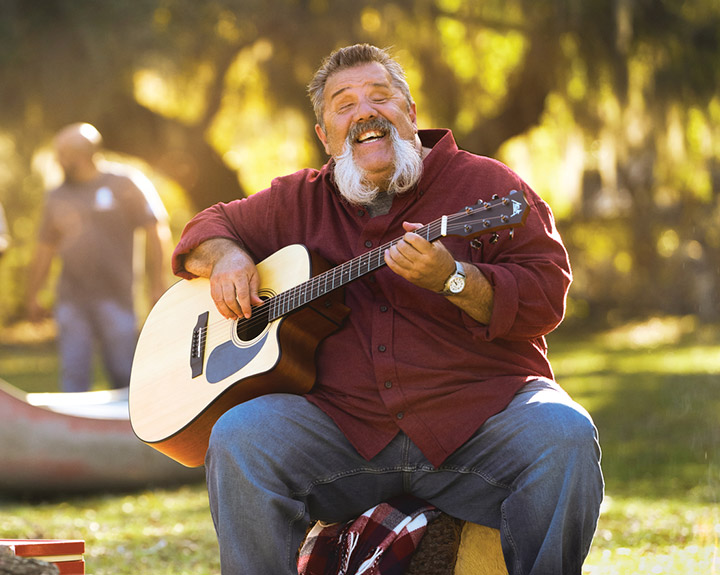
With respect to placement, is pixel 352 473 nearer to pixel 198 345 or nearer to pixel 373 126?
pixel 198 345

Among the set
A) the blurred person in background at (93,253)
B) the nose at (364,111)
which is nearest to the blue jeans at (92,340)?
the blurred person in background at (93,253)

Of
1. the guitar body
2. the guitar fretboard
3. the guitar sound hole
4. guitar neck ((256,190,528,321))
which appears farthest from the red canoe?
guitar neck ((256,190,528,321))

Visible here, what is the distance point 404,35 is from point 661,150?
9.90 ft

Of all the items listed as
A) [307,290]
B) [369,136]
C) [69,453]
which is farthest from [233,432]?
[69,453]

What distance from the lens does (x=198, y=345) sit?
9.71 ft

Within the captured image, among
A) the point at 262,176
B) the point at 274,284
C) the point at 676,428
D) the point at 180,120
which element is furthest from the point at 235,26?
the point at 274,284

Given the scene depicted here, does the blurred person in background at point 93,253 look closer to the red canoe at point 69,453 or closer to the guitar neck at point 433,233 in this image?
the red canoe at point 69,453

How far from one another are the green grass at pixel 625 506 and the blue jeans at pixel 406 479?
3.37 feet

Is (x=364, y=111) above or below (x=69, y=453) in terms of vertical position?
above

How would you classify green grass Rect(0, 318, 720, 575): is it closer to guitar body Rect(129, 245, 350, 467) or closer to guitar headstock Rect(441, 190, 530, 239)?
guitar body Rect(129, 245, 350, 467)

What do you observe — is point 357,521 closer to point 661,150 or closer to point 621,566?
point 621,566

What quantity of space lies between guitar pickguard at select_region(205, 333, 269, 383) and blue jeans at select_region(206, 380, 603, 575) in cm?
16

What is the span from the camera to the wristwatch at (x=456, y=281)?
2.43 meters

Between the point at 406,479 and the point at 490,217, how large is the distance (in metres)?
0.73
